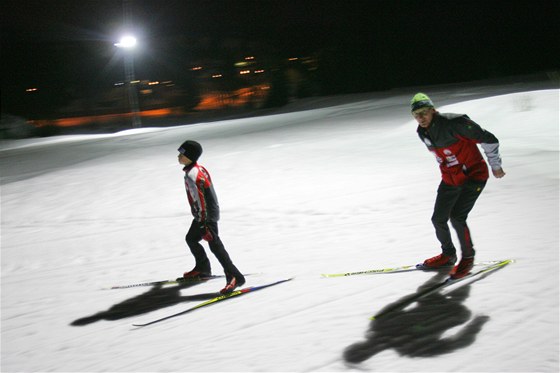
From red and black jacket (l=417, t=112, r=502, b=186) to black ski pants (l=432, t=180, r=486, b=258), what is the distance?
0.06m

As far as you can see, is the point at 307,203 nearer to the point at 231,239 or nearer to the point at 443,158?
the point at 231,239

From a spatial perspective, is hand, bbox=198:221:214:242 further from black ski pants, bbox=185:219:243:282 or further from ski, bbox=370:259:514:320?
ski, bbox=370:259:514:320

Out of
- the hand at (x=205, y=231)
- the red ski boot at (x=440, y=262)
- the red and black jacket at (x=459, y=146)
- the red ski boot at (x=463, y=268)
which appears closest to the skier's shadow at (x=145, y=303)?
the hand at (x=205, y=231)

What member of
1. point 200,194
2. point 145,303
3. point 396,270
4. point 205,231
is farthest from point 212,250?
point 396,270

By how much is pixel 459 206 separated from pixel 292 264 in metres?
1.97

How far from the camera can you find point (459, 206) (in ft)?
15.2

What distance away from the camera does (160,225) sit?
8.20 m

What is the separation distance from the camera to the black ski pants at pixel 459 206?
4.58 meters

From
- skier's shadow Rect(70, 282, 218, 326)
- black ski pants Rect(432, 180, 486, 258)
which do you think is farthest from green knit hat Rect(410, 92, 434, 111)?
skier's shadow Rect(70, 282, 218, 326)

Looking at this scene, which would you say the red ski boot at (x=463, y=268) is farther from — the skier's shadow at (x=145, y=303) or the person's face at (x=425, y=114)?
the skier's shadow at (x=145, y=303)

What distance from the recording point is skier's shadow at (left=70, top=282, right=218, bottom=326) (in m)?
5.04

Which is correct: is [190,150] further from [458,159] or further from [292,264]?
[458,159]

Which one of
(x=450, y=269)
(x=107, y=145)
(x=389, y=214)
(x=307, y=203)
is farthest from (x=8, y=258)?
(x=107, y=145)

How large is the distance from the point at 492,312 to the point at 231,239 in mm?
3846
